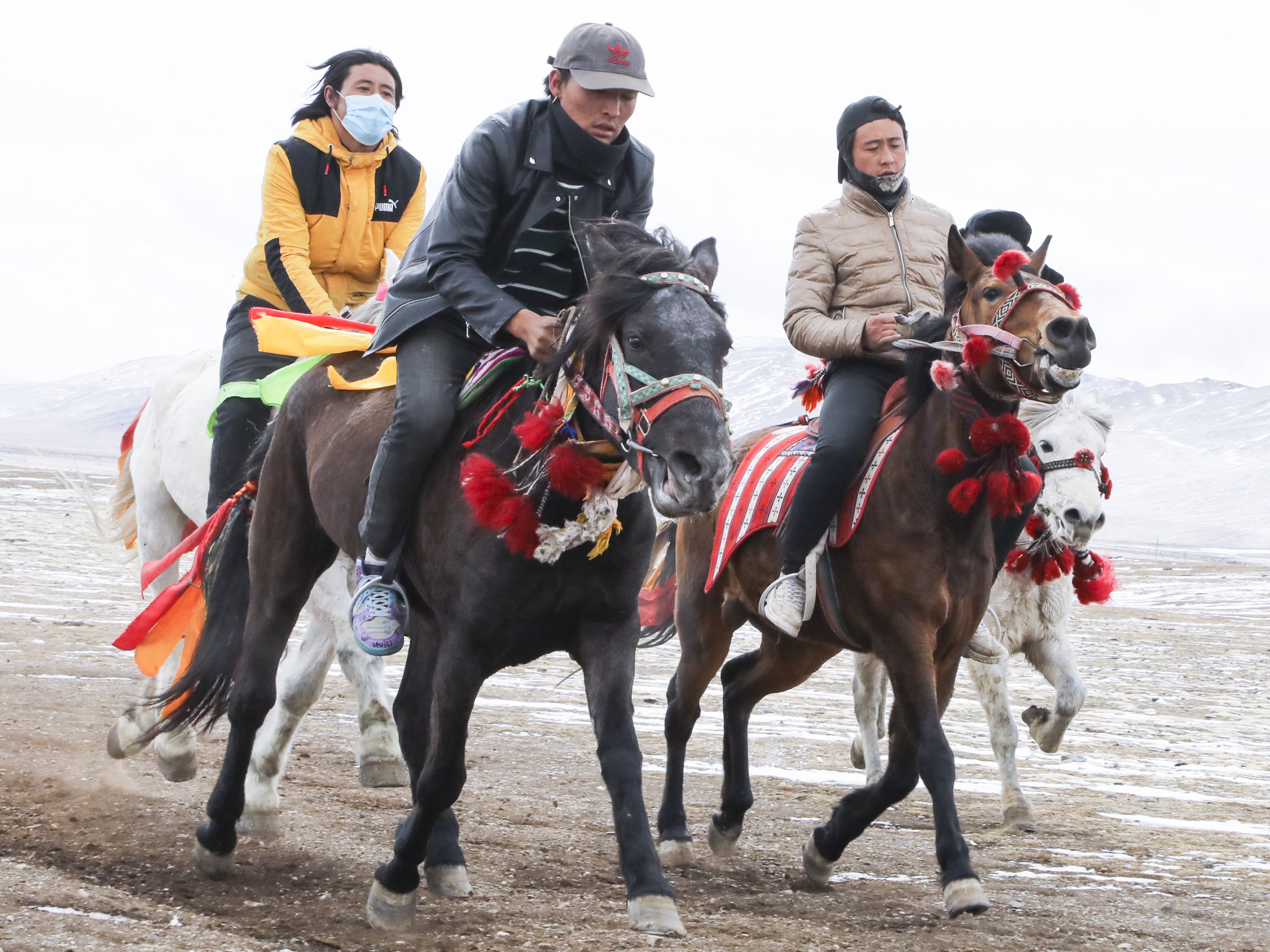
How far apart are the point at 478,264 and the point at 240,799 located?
213 cm

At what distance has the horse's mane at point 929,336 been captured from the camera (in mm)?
5176

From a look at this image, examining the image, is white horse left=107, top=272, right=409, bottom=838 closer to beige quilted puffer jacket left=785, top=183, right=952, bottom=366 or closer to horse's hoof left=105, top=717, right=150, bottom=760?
horse's hoof left=105, top=717, right=150, bottom=760

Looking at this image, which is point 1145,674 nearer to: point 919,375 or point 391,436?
point 919,375

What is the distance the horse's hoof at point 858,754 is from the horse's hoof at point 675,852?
2424mm

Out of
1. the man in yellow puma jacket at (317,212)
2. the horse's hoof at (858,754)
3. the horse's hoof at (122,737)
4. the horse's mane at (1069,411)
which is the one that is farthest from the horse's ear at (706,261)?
the horse's hoof at (858,754)

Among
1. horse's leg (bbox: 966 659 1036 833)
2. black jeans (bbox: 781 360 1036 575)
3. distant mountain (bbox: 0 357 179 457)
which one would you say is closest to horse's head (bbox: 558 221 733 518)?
black jeans (bbox: 781 360 1036 575)

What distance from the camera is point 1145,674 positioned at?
1443 centimetres

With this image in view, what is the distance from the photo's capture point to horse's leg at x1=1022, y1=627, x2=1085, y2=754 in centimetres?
704

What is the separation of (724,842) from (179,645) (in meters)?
3.48

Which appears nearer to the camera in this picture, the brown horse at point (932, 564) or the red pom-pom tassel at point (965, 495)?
the brown horse at point (932, 564)

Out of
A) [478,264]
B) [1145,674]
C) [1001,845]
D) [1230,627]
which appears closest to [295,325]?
[478,264]

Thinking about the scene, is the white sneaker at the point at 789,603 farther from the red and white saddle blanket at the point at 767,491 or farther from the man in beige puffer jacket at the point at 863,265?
the red and white saddle blanket at the point at 767,491

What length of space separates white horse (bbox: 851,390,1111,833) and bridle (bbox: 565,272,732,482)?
11.2ft

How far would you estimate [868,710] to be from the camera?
25.5ft
